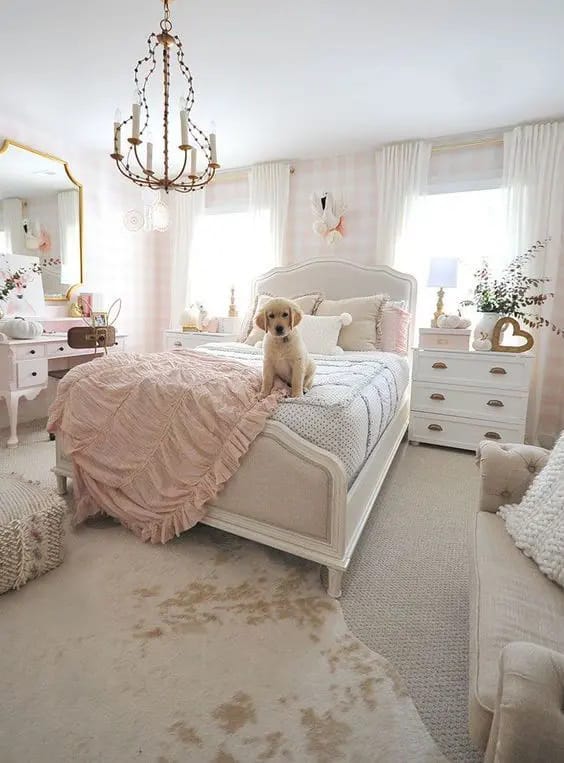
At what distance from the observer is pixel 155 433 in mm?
1818

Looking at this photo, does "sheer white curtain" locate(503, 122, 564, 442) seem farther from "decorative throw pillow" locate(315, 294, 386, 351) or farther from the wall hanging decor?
the wall hanging decor

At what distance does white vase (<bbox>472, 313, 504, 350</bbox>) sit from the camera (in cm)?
312

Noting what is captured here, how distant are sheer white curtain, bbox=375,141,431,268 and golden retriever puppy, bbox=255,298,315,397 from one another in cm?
236

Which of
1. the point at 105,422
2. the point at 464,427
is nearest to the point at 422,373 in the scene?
the point at 464,427

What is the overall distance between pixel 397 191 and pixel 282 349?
2706mm

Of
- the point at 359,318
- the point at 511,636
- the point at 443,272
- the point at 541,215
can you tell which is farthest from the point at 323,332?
the point at 511,636

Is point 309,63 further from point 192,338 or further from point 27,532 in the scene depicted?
point 27,532

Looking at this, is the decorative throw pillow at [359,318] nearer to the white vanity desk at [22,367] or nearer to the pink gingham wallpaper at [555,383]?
the pink gingham wallpaper at [555,383]

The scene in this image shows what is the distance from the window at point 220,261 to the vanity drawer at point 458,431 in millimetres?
2318

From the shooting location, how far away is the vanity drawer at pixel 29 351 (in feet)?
9.98

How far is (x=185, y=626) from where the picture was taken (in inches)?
55.0

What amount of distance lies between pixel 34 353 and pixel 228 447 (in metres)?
2.34

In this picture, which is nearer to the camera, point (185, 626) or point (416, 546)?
point (185, 626)

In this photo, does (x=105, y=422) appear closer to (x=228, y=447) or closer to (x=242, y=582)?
(x=228, y=447)
